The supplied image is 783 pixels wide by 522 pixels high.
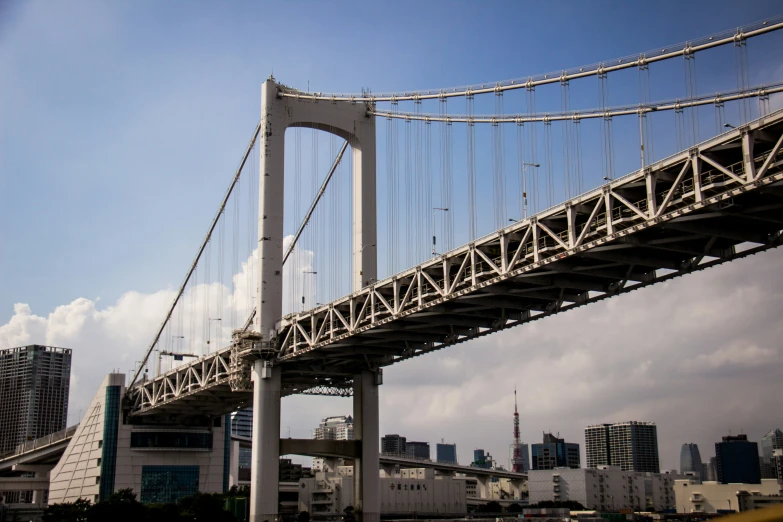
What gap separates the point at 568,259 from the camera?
37375 mm

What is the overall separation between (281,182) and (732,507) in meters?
107

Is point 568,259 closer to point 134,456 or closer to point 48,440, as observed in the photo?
point 134,456


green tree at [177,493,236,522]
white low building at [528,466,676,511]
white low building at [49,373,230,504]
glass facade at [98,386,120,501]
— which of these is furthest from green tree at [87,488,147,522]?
white low building at [528,466,676,511]

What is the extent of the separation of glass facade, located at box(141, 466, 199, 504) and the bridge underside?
3224 cm

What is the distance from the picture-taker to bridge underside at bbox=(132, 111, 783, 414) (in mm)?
30500

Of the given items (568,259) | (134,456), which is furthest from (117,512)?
(568,259)

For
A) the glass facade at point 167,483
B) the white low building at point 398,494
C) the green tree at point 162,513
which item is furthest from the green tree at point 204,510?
the white low building at point 398,494

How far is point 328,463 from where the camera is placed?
168 metres

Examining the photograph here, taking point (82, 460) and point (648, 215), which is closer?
point (648, 215)

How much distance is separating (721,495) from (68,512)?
4000 inches

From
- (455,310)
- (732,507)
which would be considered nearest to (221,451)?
(455,310)

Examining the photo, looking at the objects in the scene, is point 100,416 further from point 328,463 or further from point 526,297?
point 328,463

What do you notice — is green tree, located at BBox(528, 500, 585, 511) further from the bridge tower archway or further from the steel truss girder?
the steel truss girder

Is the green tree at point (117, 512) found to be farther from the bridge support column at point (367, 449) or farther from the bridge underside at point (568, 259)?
the bridge support column at point (367, 449)
